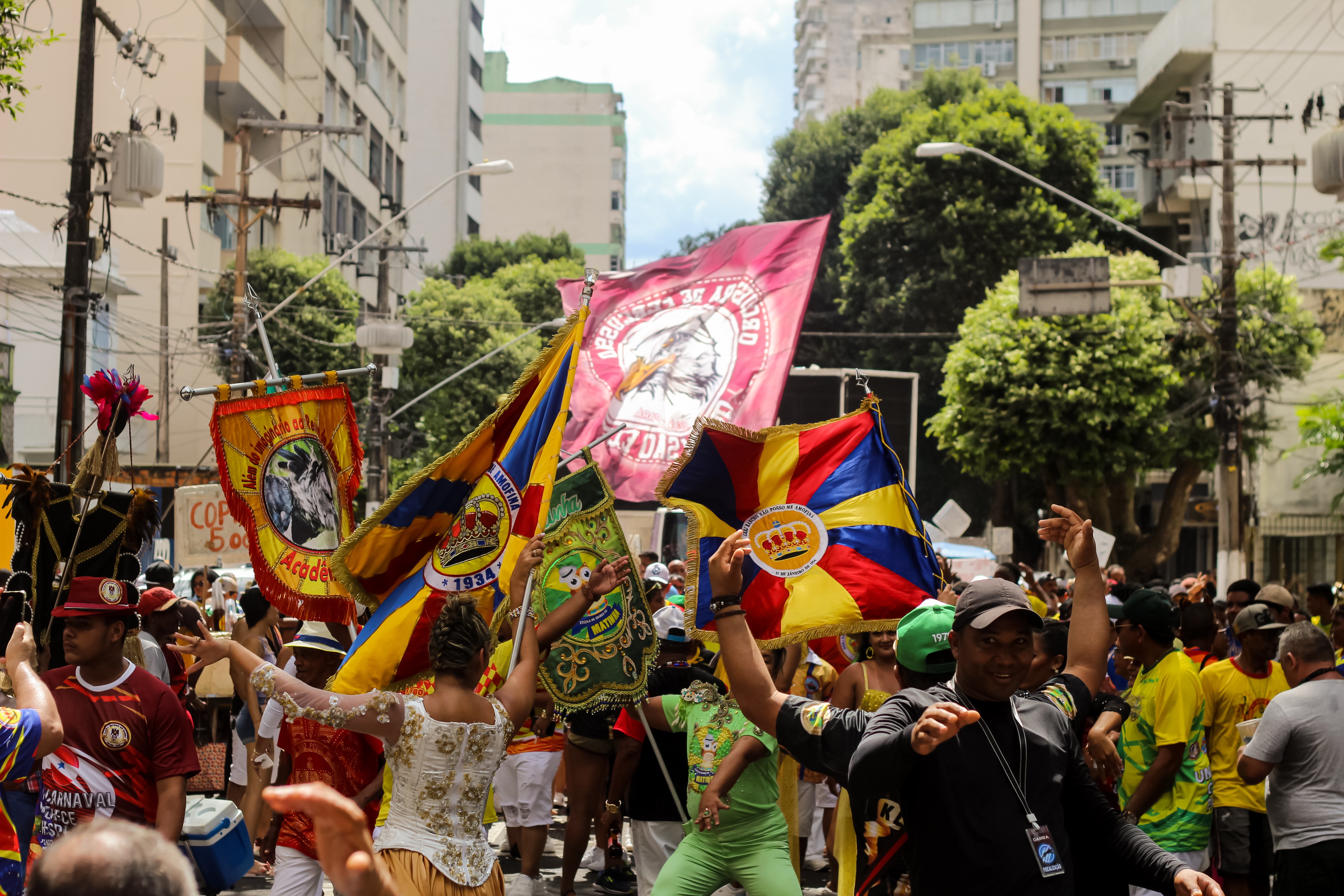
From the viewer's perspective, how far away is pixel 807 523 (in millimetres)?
7543

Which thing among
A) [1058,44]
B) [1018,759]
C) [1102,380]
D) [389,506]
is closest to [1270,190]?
[1102,380]

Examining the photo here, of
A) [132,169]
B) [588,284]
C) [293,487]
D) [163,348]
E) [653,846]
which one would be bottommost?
[653,846]

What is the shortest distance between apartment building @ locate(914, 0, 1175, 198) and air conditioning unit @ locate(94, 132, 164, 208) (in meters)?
50.4

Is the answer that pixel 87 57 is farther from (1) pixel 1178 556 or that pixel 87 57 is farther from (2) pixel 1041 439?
(1) pixel 1178 556

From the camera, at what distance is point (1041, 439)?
31734 millimetres

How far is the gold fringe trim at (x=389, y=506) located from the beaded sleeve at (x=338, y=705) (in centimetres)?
111

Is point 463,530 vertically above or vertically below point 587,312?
below

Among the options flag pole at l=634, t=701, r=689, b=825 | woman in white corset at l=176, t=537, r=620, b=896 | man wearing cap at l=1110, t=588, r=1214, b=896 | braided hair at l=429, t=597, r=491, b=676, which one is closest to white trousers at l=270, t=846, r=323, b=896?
woman in white corset at l=176, t=537, r=620, b=896

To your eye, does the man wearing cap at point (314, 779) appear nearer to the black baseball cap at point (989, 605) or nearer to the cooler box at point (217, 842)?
the cooler box at point (217, 842)

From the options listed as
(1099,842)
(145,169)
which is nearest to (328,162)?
(145,169)

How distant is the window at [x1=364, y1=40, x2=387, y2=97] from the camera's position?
190 ft

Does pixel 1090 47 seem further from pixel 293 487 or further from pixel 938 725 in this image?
pixel 938 725

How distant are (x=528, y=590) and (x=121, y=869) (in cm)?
365

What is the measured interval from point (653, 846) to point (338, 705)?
361cm
